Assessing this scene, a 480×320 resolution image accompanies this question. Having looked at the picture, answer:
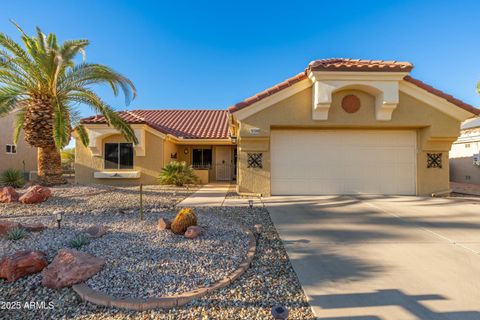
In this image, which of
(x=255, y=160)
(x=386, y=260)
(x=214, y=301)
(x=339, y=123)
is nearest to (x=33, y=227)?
(x=214, y=301)

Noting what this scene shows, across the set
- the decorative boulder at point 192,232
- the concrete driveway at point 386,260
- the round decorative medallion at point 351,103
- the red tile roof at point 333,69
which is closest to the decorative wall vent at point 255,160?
the red tile roof at point 333,69

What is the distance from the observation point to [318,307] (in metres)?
2.62

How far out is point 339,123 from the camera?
9.38 metres

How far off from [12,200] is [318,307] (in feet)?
29.5

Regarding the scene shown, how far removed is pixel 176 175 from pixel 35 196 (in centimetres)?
599

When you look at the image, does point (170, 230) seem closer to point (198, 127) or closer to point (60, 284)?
point (60, 284)

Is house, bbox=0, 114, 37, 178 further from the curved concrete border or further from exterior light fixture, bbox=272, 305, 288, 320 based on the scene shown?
exterior light fixture, bbox=272, 305, 288, 320

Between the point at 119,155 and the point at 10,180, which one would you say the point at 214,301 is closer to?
the point at 10,180

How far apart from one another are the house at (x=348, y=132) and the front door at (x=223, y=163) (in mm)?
6816

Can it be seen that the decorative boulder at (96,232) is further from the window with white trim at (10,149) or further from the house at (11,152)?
the window with white trim at (10,149)

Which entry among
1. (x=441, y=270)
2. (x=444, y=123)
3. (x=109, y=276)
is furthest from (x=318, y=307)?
(x=444, y=123)

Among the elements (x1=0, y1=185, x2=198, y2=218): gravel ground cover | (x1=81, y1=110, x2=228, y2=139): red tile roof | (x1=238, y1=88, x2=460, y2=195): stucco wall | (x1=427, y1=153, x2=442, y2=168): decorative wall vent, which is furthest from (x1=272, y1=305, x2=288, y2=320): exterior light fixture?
(x1=81, y1=110, x2=228, y2=139): red tile roof

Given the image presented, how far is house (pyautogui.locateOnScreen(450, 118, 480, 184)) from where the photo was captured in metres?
14.8

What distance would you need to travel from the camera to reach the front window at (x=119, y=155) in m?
13.2
